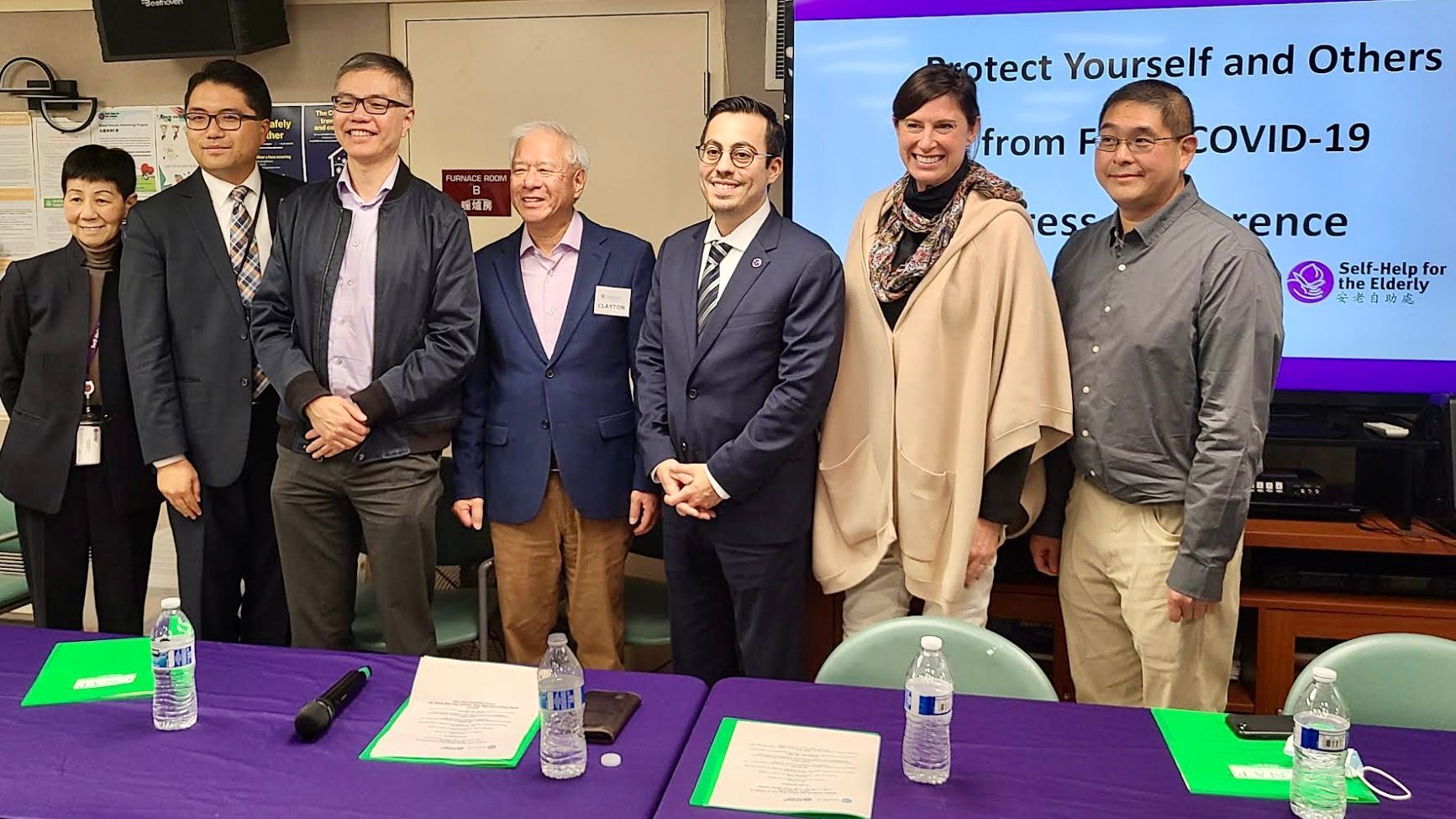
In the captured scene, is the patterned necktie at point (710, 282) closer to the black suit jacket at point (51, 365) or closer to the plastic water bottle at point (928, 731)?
the plastic water bottle at point (928, 731)

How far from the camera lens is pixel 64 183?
272 cm

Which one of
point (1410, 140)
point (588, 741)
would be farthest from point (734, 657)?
point (1410, 140)

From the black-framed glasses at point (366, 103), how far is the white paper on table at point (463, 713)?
1.38 m

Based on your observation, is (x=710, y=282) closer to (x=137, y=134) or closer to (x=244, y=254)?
(x=244, y=254)

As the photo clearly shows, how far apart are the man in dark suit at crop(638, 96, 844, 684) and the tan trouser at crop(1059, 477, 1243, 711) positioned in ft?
2.07

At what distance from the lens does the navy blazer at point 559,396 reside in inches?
103

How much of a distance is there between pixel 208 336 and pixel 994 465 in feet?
6.37

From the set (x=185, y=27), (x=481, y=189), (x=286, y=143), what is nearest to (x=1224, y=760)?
(x=481, y=189)

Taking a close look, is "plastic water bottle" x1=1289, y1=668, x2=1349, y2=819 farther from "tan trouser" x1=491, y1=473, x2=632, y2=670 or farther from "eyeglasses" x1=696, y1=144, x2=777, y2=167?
"tan trouser" x1=491, y1=473, x2=632, y2=670

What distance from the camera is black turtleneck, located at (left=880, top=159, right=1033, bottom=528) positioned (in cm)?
236

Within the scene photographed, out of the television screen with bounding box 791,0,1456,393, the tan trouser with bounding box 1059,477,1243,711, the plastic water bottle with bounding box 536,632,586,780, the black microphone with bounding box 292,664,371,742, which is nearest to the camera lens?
the plastic water bottle with bounding box 536,632,586,780

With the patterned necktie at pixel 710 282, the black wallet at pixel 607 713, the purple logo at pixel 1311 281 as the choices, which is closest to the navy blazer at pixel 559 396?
the patterned necktie at pixel 710 282

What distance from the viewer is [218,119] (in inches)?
106

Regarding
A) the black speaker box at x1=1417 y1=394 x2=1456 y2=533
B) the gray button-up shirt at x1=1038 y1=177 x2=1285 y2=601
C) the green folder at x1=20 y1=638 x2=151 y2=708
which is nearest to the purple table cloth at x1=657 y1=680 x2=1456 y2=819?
the gray button-up shirt at x1=1038 y1=177 x2=1285 y2=601
